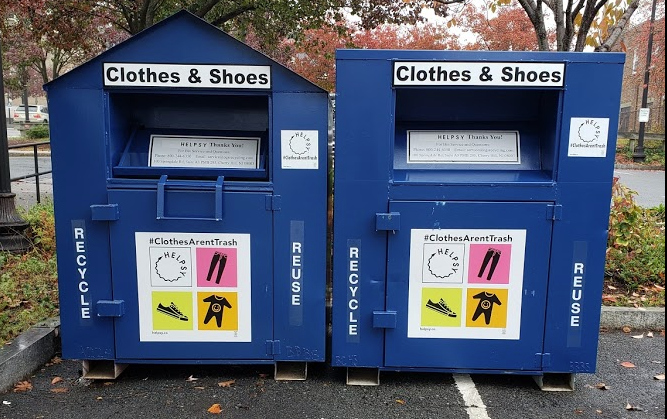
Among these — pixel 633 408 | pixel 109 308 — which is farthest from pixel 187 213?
pixel 633 408

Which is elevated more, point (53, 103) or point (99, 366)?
point (53, 103)

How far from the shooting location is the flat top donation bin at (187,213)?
3.20 metres

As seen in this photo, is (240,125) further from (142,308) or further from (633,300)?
(633,300)

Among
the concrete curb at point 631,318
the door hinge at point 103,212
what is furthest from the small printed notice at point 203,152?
the concrete curb at point 631,318

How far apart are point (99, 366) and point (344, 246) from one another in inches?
69.9

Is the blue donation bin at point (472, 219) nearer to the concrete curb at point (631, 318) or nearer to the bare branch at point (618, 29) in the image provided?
the concrete curb at point (631, 318)

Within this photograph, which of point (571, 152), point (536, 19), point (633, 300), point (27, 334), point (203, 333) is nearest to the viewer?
point (571, 152)

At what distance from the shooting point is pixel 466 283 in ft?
10.9

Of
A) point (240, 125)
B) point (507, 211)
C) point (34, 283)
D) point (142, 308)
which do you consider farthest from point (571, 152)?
point (34, 283)

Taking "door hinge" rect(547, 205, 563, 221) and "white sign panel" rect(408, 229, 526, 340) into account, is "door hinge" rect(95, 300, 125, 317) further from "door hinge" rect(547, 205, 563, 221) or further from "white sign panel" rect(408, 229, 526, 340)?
"door hinge" rect(547, 205, 563, 221)

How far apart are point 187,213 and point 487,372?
6.82 feet

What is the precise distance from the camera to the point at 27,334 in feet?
12.3

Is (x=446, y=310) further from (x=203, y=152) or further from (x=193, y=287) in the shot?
(x=203, y=152)

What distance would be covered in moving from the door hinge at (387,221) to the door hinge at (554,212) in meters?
0.88
